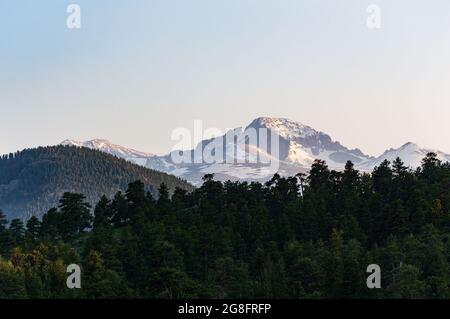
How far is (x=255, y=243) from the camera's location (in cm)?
12706

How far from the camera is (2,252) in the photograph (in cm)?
14375

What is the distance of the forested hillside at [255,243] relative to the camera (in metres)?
95.8


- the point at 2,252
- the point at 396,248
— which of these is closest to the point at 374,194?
the point at 396,248

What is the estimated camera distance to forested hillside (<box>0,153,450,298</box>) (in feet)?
314

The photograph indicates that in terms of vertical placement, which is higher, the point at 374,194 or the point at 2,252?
the point at 374,194
